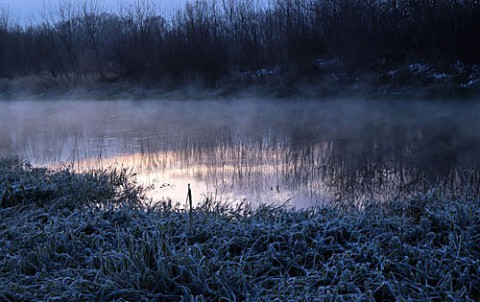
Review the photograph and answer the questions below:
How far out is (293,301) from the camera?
2963 millimetres

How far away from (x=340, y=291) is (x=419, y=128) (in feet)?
26.4

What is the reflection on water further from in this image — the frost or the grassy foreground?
the frost

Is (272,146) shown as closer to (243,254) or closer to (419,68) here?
(243,254)

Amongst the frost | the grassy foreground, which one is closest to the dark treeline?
the frost

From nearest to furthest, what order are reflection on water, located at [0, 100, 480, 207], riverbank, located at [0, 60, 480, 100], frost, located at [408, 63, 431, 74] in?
reflection on water, located at [0, 100, 480, 207]
riverbank, located at [0, 60, 480, 100]
frost, located at [408, 63, 431, 74]

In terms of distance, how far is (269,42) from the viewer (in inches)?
707

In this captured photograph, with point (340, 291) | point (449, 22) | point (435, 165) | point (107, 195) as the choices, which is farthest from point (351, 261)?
point (449, 22)

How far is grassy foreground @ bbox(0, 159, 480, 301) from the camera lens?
3.17 m

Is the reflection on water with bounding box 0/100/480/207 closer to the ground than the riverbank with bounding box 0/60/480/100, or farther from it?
closer to the ground

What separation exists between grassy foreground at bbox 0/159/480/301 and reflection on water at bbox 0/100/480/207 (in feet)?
4.09

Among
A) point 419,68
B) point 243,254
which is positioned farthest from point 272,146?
point 419,68

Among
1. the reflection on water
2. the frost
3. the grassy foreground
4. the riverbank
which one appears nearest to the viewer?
the grassy foreground

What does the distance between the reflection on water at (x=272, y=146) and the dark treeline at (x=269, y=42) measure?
7.24 feet

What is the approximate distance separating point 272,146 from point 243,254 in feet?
18.9
